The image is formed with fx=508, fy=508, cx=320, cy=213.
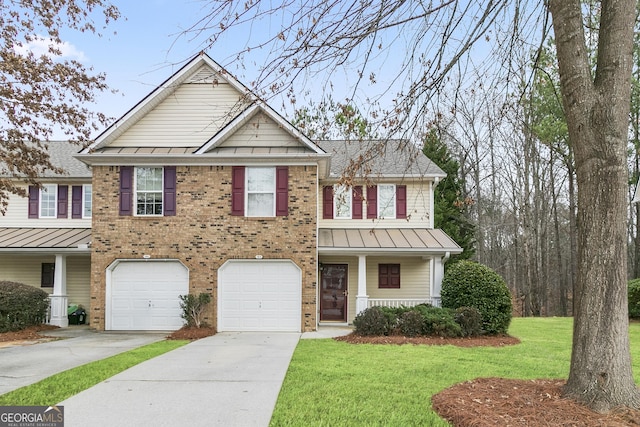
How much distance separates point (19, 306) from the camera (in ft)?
50.0

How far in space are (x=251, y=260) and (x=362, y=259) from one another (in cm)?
363

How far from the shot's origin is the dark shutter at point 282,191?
15414mm

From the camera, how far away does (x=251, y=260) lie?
15430 millimetres

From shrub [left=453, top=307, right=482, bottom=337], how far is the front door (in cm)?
531

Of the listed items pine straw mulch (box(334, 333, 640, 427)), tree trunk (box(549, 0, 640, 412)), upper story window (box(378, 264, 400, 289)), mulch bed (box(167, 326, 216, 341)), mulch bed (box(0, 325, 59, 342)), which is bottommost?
mulch bed (box(0, 325, 59, 342))

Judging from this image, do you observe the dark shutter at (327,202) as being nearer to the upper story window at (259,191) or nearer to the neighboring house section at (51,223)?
the upper story window at (259,191)

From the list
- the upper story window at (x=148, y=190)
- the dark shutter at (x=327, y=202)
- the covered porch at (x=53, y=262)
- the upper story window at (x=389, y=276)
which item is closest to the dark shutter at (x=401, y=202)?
the upper story window at (x=389, y=276)

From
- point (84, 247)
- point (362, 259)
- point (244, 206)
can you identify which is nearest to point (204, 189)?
point (244, 206)

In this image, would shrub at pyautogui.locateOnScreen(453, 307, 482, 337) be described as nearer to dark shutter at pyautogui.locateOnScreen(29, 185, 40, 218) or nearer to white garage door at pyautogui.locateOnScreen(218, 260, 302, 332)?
white garage door at pyautogui.locateOnScreen(218, 260, 302, 332)

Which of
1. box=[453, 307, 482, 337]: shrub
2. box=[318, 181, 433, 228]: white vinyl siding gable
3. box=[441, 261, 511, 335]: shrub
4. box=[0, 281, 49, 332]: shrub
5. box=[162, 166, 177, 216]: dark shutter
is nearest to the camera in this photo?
box=[453, 307, 482, 337]: shrub

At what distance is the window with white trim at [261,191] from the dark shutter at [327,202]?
3.41 m

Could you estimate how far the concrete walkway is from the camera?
5.79 m

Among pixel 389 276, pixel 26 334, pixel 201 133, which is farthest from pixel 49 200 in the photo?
pixel 389 276

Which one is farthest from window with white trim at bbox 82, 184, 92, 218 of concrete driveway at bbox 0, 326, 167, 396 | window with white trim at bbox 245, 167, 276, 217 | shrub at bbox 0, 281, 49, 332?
window with white trim at bbox 245, 167, 276, 217
